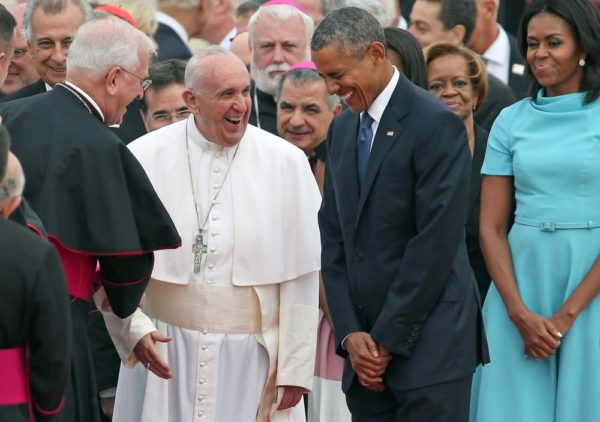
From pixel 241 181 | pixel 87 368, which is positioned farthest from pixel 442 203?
pixel 87 368

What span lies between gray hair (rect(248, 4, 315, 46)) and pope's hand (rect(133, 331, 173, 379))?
316 cm

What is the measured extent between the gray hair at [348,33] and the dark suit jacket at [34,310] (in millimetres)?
1614

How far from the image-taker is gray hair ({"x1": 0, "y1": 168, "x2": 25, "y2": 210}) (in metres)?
4.57

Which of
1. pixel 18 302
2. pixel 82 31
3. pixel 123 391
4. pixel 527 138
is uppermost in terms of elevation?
pixel 82 31

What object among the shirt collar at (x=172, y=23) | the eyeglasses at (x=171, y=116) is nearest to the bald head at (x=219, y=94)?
the eyeglasses at (x=171, y=116)

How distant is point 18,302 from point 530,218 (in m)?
2.66

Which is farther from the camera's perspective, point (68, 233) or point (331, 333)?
point (331, 333)

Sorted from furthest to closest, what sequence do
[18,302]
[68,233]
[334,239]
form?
[334,239] → [68,233] → [18,302]

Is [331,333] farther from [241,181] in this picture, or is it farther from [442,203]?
[442,203]

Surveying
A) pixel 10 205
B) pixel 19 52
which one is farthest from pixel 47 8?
pixel 10 205

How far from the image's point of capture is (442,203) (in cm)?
549

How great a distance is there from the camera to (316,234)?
632 cm

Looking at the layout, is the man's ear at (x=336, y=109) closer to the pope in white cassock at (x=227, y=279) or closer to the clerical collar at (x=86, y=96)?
the pope in white cassock at (x=227, y=279)

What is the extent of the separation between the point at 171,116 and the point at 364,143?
74.2 inches
